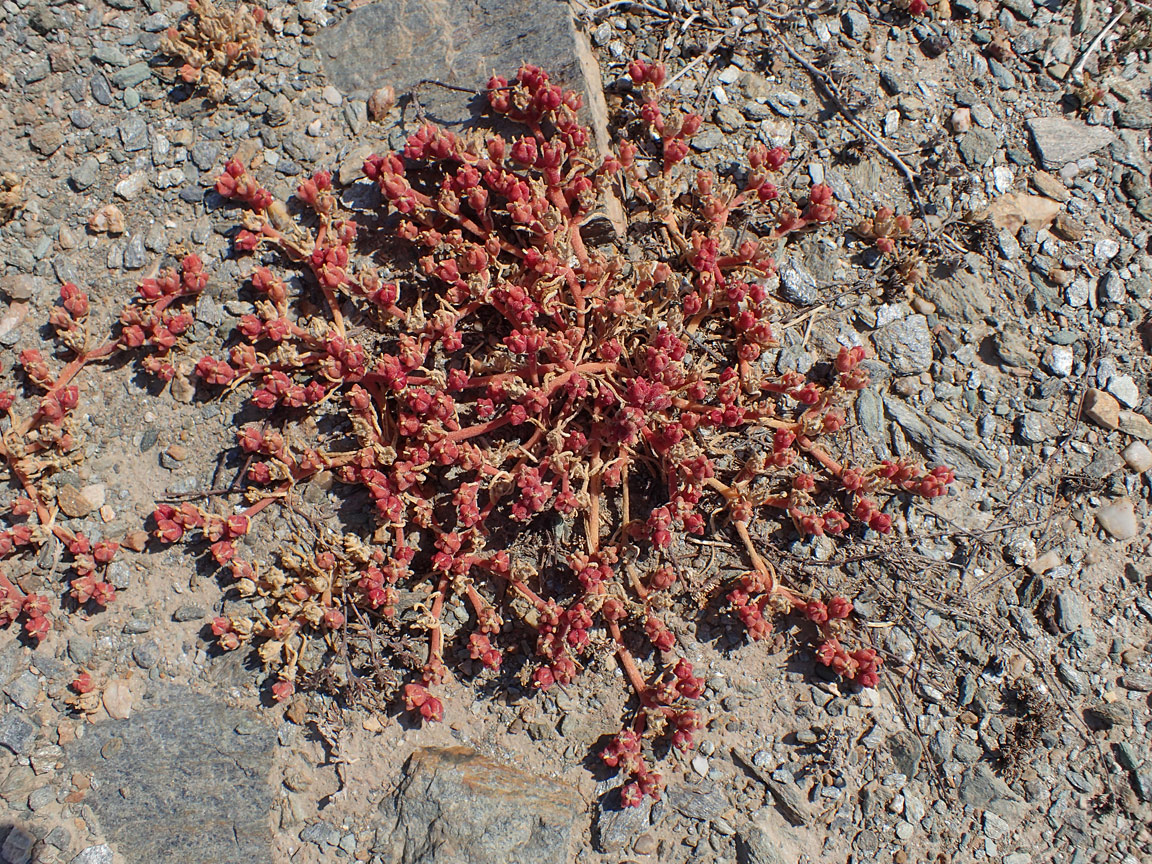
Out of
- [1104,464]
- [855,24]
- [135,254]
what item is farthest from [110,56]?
[1104,464]

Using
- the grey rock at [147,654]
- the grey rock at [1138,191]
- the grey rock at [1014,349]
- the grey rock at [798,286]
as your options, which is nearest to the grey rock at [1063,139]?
the grey rock at [1138,191]

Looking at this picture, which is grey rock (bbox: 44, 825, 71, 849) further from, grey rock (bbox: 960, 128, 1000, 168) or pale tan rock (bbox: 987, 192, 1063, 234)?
grey rock (bbox: 960, 128, 1000, 168)

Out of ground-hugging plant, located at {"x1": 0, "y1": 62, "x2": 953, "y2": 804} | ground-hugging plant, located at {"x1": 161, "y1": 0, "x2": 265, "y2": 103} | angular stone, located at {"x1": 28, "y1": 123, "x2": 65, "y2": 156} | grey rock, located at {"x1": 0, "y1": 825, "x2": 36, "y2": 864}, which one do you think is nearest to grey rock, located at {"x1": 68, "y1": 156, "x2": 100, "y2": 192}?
angular stone, located at {"x1": 28, "y1": 123, "x2": 65, "y2": 156}

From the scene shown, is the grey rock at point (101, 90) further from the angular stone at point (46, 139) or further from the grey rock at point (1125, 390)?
the grey rock at point (1125, 390)

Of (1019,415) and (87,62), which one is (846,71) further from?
(87,62)

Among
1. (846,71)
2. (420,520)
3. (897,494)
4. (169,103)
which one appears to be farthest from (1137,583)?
(169,103)

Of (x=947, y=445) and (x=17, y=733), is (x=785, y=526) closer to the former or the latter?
(x=947, y=445)

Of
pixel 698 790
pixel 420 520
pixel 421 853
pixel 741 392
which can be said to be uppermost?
pixel 741 392
